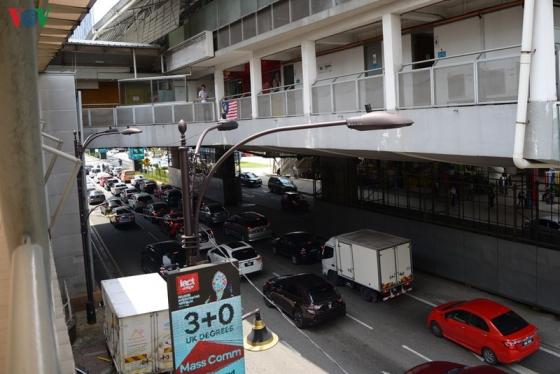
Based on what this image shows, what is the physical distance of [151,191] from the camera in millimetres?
52000

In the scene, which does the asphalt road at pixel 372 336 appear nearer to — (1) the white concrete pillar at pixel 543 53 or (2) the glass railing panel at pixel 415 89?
(2) the glass railing panel at pixel 415 89

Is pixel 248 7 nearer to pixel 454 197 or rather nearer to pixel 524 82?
pixel 454 197

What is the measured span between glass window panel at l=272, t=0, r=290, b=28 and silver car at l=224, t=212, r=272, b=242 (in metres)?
12.2

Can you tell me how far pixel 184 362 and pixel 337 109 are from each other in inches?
430

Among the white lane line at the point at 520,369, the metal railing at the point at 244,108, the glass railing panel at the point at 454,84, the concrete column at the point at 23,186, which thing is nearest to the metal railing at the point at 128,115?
the metal railing at the point at 244,108

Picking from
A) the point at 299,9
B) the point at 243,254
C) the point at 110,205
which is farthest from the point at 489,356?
the point at 110,205

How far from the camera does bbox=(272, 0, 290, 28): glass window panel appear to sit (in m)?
18.3

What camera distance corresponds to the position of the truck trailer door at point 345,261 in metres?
18.3

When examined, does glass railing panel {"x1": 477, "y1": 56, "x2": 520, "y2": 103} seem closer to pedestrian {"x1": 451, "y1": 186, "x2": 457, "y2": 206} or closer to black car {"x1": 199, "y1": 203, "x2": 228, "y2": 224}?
pedestrian {"x1": 451, "y1": 186, "x2": 457, "y2": 206}

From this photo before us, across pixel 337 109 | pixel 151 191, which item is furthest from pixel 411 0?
pixel 151 191

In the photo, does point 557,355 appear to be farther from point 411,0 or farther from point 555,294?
point 411,0

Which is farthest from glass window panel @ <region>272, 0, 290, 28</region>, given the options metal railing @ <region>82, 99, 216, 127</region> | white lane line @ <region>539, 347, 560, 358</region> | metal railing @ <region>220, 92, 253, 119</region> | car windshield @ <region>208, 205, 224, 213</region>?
car windshield @ <region>208, 205, 224, 213</region>

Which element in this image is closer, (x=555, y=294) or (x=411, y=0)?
(x=411, y=0)

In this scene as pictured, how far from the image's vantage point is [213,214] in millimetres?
33219
